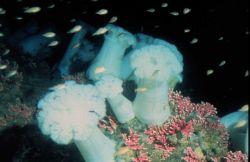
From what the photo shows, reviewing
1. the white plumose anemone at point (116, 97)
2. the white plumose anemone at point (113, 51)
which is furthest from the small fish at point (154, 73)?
the white plumose anemone at point (113, 51)

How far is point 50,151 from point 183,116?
8.85 ft

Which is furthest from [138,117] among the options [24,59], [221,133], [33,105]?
[24,59]

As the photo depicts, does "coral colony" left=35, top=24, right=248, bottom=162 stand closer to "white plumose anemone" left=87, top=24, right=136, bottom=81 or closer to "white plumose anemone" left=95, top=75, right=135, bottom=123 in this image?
"white plumose anemone" left=95, top=75, right=135, bottom=123

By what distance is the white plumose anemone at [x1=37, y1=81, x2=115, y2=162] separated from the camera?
15.4ft

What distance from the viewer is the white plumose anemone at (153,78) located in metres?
5.17

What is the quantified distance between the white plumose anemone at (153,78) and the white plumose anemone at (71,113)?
2.67ft

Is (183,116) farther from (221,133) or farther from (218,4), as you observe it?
(218,4)

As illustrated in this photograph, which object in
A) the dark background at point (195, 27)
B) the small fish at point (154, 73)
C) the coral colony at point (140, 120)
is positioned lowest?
the dark background at point (195, 27)

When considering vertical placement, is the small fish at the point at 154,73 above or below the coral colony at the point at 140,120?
above

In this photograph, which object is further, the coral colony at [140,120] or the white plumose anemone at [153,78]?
the white plumose anemone at [153,78]

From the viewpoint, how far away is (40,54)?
34.9 ft

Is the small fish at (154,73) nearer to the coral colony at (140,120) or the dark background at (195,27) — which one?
the coral colony at (140,120)

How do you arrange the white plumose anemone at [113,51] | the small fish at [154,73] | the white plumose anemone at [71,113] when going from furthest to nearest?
the white plumose anemone at [113,51], the small fish at [154,73], the white plumose anemone at [71,113]

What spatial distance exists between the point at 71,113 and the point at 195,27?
8.13 m
